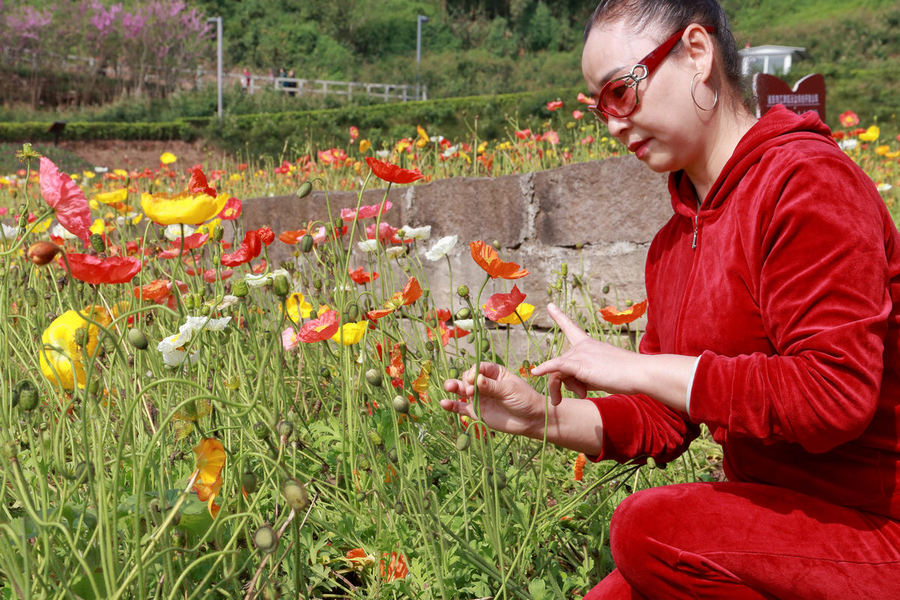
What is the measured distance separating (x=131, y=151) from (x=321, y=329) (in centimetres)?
1790

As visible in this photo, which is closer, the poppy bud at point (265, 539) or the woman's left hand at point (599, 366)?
the poppy bud at point (265, 539)

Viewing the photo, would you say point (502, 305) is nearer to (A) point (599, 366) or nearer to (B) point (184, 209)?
(A) point (599, 366)

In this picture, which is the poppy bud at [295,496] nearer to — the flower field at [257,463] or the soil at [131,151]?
the flower field at [257,463]

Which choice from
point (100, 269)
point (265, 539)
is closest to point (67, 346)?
point (100, 269)

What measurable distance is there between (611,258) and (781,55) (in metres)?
26.3

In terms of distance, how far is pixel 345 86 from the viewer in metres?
30.1

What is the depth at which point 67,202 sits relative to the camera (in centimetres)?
110

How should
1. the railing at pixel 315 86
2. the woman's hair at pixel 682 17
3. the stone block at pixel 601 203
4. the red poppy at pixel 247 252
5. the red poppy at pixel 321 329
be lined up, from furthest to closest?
the railing at pixel 315 86
the stone block at pixel 601 203
the red poppy at pixel 247 252
the red poppy at pixel 321 329
the woman's hair at pixel 682 17

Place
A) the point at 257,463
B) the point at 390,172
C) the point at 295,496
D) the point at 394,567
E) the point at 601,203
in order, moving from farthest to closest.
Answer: the point at 601,203, the point at 257,463, the point at 390,172, the point at 394,567, the point at 295,496

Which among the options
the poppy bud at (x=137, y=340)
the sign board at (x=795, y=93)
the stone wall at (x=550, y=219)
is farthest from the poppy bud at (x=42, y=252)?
the sign board at (x=795, y=93)

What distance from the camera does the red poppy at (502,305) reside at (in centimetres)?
134

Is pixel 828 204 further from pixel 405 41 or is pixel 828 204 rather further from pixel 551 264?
pixel 405 41

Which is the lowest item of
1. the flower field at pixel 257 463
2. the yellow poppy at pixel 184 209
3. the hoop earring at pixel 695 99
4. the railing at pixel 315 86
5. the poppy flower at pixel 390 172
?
the railing at pixel 315 86

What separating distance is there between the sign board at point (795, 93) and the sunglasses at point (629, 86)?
204 cm
